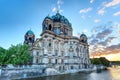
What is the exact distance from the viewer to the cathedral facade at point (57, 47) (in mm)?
74625

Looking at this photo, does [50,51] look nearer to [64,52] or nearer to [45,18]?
[64,52]

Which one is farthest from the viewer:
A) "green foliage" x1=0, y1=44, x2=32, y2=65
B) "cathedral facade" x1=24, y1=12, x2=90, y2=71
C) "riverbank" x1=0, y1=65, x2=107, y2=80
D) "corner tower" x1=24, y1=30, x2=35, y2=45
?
"corner tower" x1=24, y1=30, x2=35, y2=45

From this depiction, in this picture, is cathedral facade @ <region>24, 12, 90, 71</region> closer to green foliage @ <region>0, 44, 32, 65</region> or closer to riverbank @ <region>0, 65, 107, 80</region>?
riverbank @ <region>0, 65, 107, 80</region>

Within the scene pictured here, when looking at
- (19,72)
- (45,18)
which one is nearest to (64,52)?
(45,18)

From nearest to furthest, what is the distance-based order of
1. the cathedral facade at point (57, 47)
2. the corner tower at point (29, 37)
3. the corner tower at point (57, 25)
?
the cathedral facade at point (57, 47) → the corner tower at point (57, 25) → the corner tower at point (29, 37)

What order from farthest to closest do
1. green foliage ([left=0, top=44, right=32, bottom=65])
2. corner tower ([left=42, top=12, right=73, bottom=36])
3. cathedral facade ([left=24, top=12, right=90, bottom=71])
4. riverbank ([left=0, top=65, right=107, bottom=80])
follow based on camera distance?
1. corner tower ([left=42, top=12, right=73, bottom=36])
2. cathedral facade ([left=24, top=12, right=90, bottom=71])
3. green foliage ([left=0, top=44, right=32, bottom=65])
4. riverbank ([left=0, top=65, right=107, bottom=80])

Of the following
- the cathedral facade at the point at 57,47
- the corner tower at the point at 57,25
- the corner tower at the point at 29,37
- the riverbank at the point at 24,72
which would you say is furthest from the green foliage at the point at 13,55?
the corner tower at the point at 29,37

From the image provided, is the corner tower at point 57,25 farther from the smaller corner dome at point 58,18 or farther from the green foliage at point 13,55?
the green foliage at point 13,55

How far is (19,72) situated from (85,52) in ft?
188

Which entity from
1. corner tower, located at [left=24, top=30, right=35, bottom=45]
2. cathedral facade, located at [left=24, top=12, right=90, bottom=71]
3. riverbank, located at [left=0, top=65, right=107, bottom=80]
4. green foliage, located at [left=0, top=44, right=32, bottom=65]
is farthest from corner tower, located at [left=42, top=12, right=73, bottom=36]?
riverbank, located at [left=0, top=65, right=107, bottom=80]

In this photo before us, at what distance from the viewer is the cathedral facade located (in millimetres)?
74625

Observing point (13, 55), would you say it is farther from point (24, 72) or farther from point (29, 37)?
point (29, 37)

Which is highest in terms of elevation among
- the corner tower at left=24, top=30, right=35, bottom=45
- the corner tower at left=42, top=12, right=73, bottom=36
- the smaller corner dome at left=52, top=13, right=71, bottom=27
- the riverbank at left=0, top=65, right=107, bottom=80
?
the smaller corner dome at left=52, top=13, right=71, bottom=27

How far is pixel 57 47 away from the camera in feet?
262
